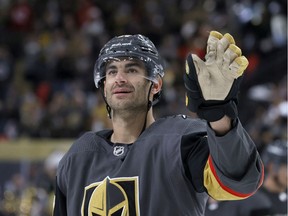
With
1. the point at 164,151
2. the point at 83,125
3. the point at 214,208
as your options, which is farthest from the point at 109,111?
the point at 83,125

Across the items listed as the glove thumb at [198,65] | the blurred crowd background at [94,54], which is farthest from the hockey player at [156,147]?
the blurred crowd background at [94,54]

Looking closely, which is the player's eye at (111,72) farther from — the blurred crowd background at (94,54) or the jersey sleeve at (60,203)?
the blurred crowd background at (94,54)

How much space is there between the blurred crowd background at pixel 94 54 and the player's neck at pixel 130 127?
5.24 meters

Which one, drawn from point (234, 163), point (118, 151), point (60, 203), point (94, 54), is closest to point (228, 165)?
point (234, 163)

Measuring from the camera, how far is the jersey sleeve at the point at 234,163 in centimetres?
252

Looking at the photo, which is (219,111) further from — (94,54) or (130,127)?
(94,54)

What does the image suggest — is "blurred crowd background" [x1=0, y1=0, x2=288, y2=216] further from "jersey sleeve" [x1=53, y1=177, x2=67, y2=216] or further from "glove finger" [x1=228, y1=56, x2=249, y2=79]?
"glove finger" [x1=228, y1=56, x2=249, y2=79]

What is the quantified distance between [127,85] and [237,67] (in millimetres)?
681

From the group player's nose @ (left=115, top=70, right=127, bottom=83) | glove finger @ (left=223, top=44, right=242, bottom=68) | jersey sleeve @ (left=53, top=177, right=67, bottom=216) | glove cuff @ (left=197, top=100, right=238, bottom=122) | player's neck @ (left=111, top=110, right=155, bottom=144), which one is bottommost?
jersey sleeve @ (left=53, top=177, right=67, bottom=216)

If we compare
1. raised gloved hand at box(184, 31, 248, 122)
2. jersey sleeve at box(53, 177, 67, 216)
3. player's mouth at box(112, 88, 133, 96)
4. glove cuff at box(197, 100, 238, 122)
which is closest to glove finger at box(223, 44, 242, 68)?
raised gloved hand at box(184, 31, 248, 122)

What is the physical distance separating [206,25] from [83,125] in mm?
3087

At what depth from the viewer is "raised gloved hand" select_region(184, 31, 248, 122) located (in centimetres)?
246

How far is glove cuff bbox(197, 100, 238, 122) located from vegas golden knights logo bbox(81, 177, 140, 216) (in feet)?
1.68

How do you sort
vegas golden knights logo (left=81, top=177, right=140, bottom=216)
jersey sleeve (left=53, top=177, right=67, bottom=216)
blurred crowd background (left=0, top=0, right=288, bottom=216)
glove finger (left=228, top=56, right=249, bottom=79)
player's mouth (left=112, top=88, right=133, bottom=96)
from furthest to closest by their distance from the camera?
blurred crowd background (left=0, top=0, right=288, bottom=216)
jersey sleeve (left=53, top=177, right=67, bottom=216)
player's mouth (left=112, top=88, right=133, bottom=96)
vegas golden knights logo (left=81, top=177, right=140, bottom=216)
glove finger (left=228, top=56, right=249, bottom=79)
